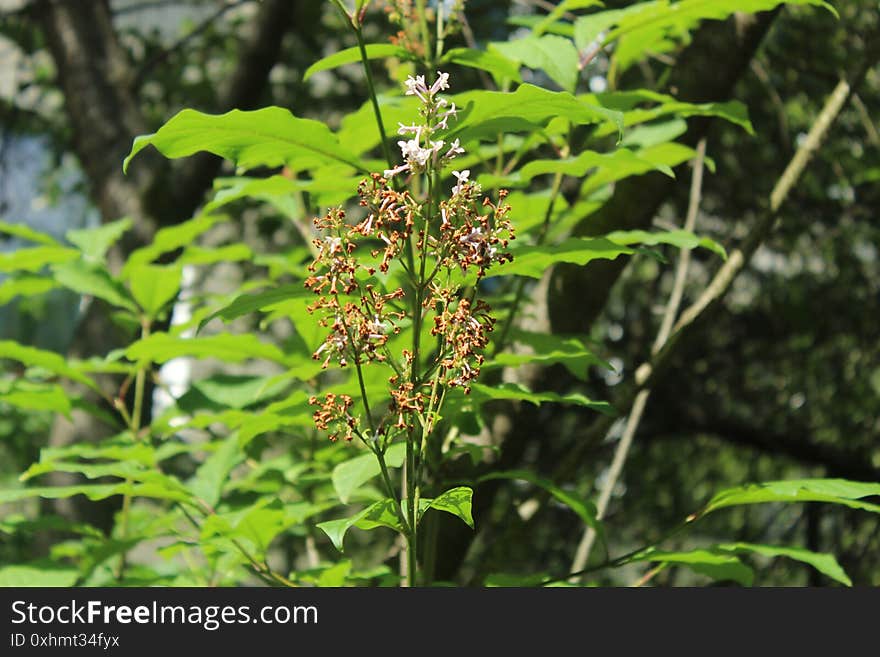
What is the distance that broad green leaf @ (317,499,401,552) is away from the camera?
882 millimetres

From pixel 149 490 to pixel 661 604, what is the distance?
637mm

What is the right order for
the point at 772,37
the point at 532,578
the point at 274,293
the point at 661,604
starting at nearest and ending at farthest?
the point at 274,293
the point at 661,604
the point at 532,578
the point at 772,37

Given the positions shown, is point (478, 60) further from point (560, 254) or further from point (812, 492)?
point (812, 492)

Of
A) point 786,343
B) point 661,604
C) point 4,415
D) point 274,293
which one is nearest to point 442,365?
point 274,293

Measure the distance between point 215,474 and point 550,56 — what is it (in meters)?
0.75

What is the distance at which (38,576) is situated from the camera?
1596 mm

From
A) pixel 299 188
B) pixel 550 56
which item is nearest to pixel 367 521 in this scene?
pixel 299 188

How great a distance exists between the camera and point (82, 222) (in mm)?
4582

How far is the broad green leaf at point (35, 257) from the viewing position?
1606 mm

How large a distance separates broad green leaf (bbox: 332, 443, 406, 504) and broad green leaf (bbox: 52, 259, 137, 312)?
0.75 m

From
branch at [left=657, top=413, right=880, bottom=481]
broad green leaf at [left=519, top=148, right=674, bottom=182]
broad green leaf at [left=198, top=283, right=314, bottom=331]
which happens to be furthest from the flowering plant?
branch at [left=657, top=413, right=880, bottom=481]

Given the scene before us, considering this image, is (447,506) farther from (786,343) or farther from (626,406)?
(786,343)

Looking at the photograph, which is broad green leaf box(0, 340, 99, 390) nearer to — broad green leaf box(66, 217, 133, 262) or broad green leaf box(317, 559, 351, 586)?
broad green leaf box(66, 217, 133, 262)

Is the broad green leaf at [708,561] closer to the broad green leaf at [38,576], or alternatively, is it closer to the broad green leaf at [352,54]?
the broad green leaf at [352,54]
